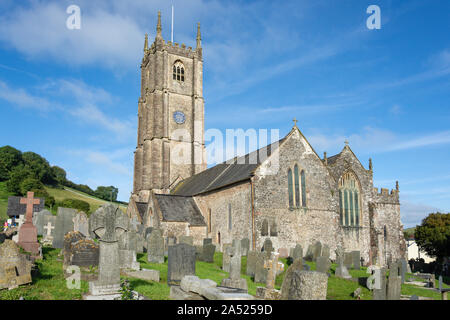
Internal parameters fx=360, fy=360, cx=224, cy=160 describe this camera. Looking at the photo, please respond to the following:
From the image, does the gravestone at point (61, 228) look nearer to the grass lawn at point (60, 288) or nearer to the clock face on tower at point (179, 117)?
the grass lawn at point (60, 288)

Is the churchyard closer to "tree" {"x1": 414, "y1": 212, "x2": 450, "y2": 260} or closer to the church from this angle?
the church

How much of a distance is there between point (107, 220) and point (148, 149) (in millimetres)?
36047

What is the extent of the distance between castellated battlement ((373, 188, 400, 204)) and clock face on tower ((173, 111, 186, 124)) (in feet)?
80.4

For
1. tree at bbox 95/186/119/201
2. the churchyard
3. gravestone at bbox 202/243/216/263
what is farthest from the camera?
tree at bbox 95/186/119/201

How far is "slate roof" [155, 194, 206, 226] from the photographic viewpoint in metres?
28.1

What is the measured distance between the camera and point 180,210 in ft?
96.1

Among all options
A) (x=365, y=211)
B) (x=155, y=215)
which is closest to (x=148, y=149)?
(x=155, y=215)

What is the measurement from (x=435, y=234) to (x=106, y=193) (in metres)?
84.0

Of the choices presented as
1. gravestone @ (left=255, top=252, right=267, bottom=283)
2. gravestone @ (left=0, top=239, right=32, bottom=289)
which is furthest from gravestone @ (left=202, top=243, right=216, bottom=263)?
gravestone @ (left=0, top=239, right=32, bottom=289)

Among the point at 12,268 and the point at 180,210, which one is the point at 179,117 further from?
the point at 12,268

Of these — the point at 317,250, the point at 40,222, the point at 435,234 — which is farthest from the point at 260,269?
the point at 435,234

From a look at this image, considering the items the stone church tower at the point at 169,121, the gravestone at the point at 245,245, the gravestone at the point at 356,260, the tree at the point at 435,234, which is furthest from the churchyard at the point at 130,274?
the stone church tower at the point at 169,121

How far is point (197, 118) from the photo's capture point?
149 feet
